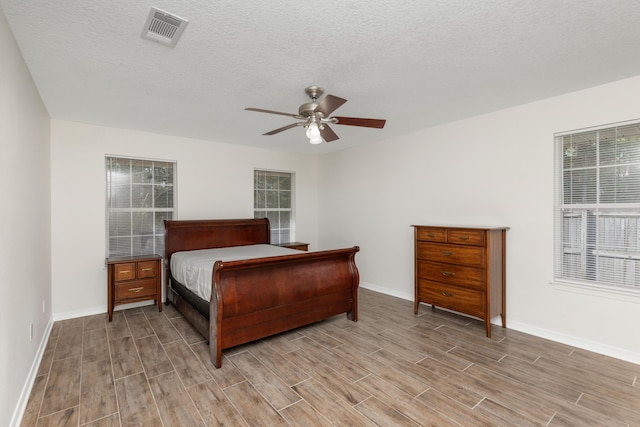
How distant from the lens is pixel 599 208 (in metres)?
3.01

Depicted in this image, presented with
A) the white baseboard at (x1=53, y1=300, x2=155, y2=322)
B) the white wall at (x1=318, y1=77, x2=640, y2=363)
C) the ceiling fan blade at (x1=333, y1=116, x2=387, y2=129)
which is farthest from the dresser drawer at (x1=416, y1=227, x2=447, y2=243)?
the white baseboard at (x1=53, y1=300, x2=155, y2=322)

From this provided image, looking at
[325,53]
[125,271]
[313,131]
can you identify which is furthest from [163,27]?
[125,271]

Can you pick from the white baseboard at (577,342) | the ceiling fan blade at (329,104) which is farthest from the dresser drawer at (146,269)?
the white baseboard at (577,342)

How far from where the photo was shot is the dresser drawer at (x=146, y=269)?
13.1ft

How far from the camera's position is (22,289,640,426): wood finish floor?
2.03 m

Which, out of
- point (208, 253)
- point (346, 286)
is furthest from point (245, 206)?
point (346, 286)

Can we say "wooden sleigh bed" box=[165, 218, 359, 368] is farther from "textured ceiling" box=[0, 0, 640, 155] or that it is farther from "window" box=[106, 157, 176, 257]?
"textured ceiling" box=[0, 0, 640, 155]

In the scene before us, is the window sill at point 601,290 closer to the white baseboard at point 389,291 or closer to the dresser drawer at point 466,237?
the dresser drawer at point 466,237

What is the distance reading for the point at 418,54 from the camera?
7.57 ft

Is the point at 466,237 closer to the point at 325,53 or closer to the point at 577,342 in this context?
the point at 577,342

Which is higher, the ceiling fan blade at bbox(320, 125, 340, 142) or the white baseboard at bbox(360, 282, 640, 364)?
the ceiling fan blade at bbox(320, 125, 340, 142)

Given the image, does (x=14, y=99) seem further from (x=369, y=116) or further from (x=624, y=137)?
(x=624, y=137)

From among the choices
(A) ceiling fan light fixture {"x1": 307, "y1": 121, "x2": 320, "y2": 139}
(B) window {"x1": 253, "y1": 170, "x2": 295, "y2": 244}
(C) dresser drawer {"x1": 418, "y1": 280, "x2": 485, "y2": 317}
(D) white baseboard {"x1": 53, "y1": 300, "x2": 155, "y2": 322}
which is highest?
(A) ceiling fan light fixture {"x1": 307, "y1": 121, "x2": 320, "y2": 139}

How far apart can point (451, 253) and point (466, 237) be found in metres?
0.27
